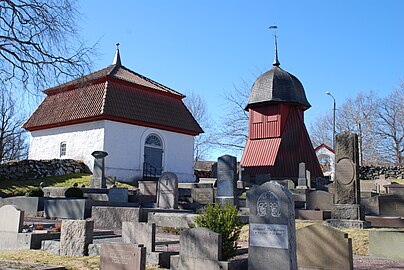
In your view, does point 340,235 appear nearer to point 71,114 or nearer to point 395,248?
point 395,248

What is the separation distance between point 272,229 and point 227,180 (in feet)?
29.3

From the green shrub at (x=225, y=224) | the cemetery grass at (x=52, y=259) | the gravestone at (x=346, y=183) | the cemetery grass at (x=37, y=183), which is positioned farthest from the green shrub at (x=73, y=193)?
the green shrub at (x=225, y=224)

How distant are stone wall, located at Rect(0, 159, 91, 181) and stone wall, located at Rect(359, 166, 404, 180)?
24539 mm

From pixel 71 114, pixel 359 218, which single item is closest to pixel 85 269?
pixel 359 218

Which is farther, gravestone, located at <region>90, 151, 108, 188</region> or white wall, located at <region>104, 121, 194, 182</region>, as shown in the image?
white wall, located at <region>104, 121, 194, 182</region>

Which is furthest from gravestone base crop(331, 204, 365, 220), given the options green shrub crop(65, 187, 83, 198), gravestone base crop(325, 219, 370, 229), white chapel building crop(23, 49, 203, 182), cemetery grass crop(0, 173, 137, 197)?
white chapel building crop(23, 49, 203, 182)

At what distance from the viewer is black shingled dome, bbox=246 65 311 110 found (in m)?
30.4

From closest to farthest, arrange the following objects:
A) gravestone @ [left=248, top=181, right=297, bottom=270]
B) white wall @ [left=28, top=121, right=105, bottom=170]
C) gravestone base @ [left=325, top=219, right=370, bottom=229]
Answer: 1. gravestone @ [left=248, top=181, right=297, bottom=270]
2. gravestone base @ [left=325, top=219, right=370, bottom=229]
3. white wall @ [left=28, top=121, right=105, bottom=170]

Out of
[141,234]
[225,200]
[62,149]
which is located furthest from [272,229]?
[62,149]

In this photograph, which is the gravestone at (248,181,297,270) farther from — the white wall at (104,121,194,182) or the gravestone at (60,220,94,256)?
the white wall at (104,121,194,182)

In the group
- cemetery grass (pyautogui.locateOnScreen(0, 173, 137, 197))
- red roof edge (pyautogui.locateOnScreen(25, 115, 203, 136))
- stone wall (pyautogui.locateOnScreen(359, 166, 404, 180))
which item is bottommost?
cemetery grass (pyautogui.locateOnScreen(0, 173, 137, 197))

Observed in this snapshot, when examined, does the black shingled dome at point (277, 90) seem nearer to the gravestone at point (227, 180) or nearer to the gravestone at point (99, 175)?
the gravestone at point (99, 175)

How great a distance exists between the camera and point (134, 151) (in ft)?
92.3

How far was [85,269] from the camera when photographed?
6.88 metres
